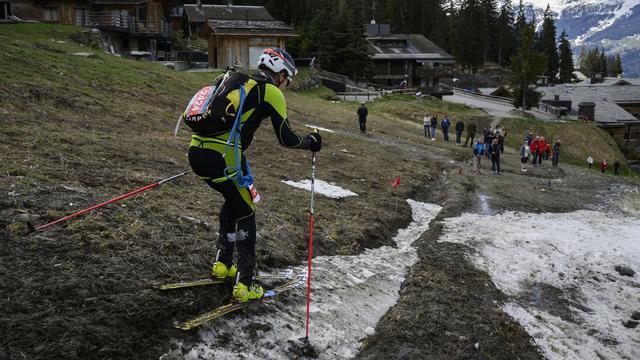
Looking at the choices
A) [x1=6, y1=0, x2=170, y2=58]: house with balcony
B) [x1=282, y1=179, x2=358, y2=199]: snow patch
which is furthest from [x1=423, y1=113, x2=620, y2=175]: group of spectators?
[x1=6, y1=0, x2=170, y2=58]: house with balcony

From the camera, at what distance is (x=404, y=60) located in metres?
87.2

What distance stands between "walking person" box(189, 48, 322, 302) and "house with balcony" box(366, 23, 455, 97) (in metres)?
77.9

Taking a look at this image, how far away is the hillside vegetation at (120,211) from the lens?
5914 millimetres

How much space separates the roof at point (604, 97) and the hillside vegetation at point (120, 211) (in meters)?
61.6

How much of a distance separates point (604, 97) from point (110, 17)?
74.6m

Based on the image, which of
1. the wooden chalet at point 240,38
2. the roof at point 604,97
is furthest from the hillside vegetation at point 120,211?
the roof at point 604,97

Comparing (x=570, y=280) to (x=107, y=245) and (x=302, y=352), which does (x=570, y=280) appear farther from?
(x=107, y=245)

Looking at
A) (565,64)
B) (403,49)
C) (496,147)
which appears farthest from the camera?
(565,64)

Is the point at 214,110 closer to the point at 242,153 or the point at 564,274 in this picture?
the point at 242,153

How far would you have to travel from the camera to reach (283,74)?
23.4ft

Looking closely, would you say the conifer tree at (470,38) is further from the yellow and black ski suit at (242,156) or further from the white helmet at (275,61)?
the yellow and black ski suit at (242,156)

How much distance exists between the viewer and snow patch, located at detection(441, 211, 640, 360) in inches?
368

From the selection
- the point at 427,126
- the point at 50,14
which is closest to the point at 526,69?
the point at 427,126

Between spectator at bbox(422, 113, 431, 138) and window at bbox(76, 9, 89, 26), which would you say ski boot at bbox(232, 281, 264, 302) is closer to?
spectator at bbox(422, 113, 431, 138)
